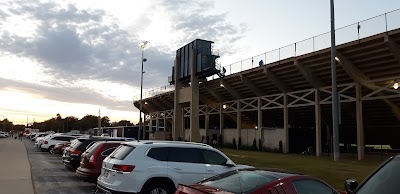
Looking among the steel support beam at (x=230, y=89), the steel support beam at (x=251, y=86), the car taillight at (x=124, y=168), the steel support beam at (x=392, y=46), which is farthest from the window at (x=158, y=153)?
the steel support beam at (x=230, y=89)

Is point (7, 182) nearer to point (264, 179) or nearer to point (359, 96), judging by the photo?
A: point (264, 179)

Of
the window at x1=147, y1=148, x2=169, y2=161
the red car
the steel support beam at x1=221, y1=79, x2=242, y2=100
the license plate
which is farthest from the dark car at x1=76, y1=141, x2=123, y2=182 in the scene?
the steel support beam at x1=221, y1=79, x2=242, y2=100

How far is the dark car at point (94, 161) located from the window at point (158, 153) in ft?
11.2

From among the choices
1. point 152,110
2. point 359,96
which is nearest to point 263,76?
point 359,96

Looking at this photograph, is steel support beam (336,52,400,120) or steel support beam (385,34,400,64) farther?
steel support beam (336,52,400,120)

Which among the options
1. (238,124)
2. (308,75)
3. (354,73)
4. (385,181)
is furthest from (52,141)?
(385,181)

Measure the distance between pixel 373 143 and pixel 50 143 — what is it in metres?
33.9

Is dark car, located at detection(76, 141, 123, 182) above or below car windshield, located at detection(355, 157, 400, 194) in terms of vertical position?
below

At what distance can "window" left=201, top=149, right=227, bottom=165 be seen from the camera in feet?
35.2

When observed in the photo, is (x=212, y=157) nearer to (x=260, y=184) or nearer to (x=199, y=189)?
→ (x=199, y=189)

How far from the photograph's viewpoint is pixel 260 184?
5512 millimetres

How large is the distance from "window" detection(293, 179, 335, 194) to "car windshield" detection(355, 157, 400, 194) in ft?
3.46

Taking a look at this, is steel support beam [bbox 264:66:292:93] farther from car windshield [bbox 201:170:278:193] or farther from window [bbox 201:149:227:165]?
car windshield [bbox 201:170:278:193]

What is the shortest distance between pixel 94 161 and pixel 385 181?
9.98 meters
